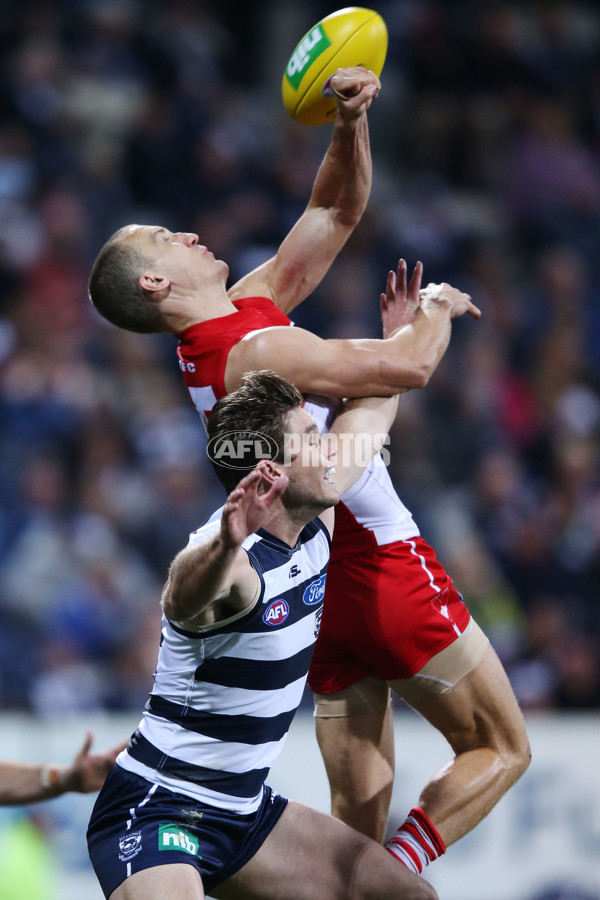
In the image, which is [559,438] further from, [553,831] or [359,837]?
[359,837]

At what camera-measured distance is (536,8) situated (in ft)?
37.3

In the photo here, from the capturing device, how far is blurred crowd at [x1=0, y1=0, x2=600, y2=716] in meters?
7.45

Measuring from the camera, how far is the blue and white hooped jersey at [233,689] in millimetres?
3236

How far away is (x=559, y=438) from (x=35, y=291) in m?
3.93

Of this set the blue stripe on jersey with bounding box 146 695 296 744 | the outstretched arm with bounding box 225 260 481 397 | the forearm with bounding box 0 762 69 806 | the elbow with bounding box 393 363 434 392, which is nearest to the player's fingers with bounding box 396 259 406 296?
the outstretched arm with bounding box 225 260 481 397

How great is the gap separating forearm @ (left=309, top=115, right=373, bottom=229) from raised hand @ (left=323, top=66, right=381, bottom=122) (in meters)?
0.08

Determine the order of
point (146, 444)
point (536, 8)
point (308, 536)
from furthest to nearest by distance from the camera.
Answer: point (536, 8)
point (146, 444)
point (308, 536)

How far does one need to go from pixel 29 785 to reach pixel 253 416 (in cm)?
191

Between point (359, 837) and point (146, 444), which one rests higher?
point (146, 444)

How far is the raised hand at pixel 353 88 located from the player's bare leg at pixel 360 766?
194cm

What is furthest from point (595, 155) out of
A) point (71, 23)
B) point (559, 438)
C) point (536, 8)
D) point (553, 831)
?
point (553, 831)

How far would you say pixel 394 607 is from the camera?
3795mm

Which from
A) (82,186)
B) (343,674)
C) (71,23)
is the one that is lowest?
(343,674)

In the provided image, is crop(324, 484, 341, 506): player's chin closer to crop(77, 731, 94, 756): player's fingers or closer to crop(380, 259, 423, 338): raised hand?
crop(380, 259, 423, 338): raised hand
